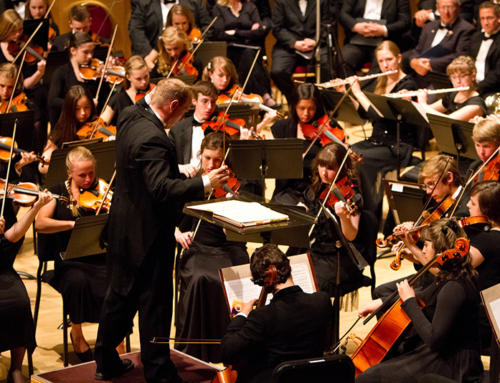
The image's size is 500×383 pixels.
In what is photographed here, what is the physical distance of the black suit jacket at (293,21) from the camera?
6.88 m

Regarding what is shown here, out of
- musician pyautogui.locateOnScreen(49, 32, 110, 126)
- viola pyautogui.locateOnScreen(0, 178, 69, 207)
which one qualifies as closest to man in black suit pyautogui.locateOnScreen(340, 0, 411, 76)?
musician pyautogui.locateOnScreen(49, 32, 110, 126)

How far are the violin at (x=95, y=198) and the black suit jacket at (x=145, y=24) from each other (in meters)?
3.20

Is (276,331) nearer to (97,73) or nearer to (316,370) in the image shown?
(316,370)

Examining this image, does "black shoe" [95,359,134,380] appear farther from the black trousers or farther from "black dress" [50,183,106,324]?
"black dress" [50,183,106,324]

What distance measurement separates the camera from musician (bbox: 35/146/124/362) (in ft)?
11.0

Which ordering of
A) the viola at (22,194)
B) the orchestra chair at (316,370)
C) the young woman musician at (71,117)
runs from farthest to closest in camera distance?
1. the young woman musician at (71,117)
2. the viola at (22,194)
3. the orchestra chair at (316,370)

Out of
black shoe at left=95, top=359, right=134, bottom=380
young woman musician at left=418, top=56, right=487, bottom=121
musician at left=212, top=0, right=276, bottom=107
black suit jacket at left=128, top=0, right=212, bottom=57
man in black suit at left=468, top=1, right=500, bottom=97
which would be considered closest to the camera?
black shoe at left=95, top=359, right=134, bottom=380

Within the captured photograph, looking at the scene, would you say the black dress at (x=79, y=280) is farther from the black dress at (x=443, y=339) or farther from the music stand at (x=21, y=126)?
the black dress at (x=443, y=339)

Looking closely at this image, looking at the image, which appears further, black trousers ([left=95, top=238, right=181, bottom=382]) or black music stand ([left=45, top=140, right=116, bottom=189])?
black music stand ([left=45, top=140, right=116, bottom=189])

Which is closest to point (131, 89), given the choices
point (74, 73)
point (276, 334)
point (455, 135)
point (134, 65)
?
point (134, 65)

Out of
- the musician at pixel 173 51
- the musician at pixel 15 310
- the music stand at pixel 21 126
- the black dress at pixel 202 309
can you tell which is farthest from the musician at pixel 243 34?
the musician at pixel 15 310

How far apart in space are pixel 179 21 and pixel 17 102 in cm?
166

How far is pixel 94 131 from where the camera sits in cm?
463

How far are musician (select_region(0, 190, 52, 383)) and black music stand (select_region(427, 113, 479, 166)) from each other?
253cm
